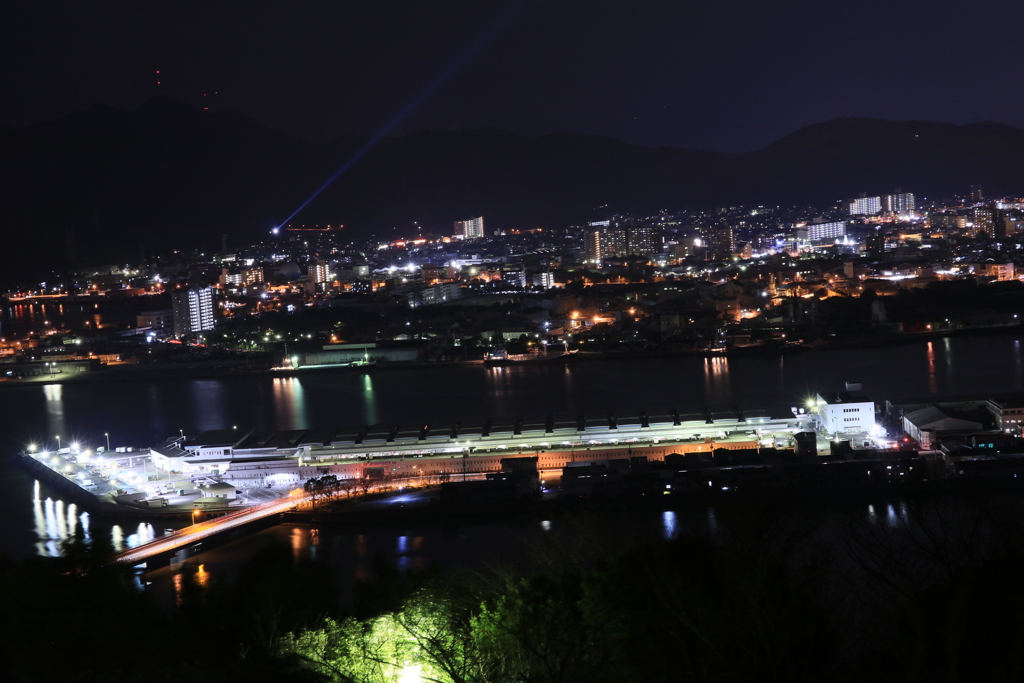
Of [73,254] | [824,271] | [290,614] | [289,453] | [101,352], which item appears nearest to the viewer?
[290,614]

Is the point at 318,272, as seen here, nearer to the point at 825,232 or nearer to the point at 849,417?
the point at 825,232

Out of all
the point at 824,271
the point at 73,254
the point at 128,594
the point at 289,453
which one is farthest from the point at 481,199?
the point at 128,594

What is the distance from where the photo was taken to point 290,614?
1872 millimetres

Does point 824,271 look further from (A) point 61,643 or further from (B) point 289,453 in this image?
(A) point 61,643

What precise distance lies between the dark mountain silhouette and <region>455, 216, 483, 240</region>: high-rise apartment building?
4.65ft

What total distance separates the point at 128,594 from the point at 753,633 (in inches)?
46.2

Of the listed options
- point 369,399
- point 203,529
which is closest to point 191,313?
point 369,399

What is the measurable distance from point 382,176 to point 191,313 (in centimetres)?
1952

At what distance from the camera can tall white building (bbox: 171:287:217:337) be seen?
11.5 m

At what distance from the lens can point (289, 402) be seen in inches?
270

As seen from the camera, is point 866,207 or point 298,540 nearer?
point 298,540

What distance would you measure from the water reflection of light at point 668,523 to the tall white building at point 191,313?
8.73 meters

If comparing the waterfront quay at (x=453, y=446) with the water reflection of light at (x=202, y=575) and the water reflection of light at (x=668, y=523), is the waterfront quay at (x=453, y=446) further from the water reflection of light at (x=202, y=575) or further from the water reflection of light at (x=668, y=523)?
the water reflection of light at (x=202, y=575)

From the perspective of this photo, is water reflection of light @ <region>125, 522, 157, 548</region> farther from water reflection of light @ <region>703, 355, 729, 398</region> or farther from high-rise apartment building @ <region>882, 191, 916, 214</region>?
high-rise apartment building @ <region>882, 191, 916, 214</region>
